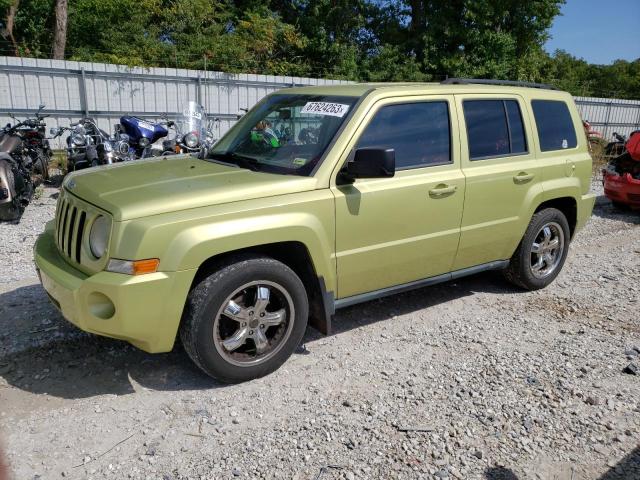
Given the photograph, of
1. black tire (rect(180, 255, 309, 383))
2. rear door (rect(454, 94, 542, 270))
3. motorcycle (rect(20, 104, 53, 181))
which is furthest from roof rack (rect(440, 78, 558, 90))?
motorcycle (rect(20, 104, 53, 181))

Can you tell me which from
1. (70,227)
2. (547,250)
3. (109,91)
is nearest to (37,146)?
(109,91)

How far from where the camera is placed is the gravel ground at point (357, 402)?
3006 mm

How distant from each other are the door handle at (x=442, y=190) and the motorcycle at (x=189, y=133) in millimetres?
6262

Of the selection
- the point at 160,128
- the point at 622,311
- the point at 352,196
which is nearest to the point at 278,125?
the point at 352,196

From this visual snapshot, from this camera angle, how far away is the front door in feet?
13.0

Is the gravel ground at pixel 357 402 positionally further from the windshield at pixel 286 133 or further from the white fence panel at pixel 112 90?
the white fence panel at pixel 112 90

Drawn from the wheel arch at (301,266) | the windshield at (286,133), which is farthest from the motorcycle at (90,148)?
the wheel arch at (301,266)

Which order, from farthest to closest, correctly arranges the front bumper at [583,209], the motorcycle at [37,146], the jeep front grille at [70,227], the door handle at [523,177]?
the motorcycle at [37,146]
the front bumper at [583,209]
the door handle at [523,177]
the jeep front grille at [70,227]

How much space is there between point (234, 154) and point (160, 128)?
20.3ft

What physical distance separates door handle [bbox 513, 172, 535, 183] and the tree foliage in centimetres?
1477

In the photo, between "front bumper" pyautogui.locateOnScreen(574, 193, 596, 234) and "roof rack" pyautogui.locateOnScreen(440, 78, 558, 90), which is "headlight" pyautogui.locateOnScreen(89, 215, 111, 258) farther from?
"front bumper" pyautogui.locateOnScreen(574, 193, 596, 234)

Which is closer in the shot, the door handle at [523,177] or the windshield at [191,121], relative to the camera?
the door handle at [523,177]

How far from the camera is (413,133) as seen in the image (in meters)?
4.32

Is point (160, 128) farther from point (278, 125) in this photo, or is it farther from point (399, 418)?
point (399, 418)
